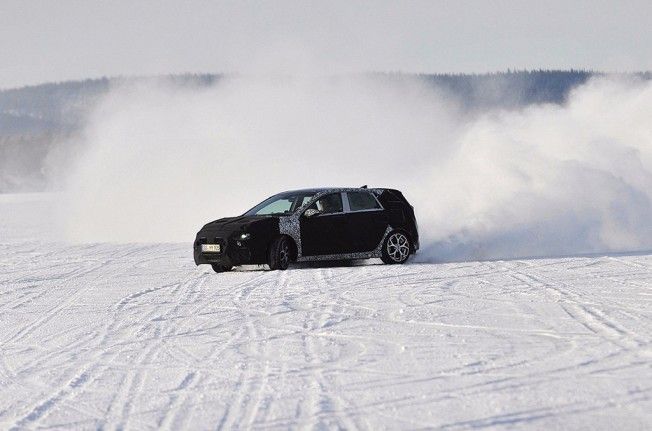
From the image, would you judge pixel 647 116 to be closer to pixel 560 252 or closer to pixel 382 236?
pixel 560 252

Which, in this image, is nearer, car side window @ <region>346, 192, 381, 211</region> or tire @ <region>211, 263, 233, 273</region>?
tire @ <region>211, 263, 233, 273</region>

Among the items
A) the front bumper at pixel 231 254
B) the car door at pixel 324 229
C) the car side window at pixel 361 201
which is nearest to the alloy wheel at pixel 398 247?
the car side window at pixel 361 201

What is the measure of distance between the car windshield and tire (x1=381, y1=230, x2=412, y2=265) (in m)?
1.42

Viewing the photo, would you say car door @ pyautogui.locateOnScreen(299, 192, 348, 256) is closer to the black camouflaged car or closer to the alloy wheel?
the black camouflaged car

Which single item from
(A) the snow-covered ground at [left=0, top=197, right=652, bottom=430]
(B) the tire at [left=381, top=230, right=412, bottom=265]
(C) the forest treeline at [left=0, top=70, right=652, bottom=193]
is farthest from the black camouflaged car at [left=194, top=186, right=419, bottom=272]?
(C) the forest treeline at [left=0, top=70, right=652, bottom=193]

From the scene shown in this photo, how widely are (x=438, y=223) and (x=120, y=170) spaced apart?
764 inches

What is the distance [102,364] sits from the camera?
8375 millimetres

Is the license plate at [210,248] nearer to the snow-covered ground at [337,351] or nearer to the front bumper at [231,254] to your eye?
the front bumper at [231,254]

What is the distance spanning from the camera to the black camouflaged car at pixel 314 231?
53.4 feet

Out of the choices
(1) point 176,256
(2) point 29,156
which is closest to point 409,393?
(1) point 176,256

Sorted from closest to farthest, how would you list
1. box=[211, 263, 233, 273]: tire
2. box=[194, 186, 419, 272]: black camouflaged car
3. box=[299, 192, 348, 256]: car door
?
box=[194, 186, 419, 272]: black camouflaged car → box=[299, 192, 348, 256]: car door → box=[211, 263, 233, 273]: tire

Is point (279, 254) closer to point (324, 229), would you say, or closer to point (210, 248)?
point (324, 229)

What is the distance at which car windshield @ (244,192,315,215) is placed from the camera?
56.1ft

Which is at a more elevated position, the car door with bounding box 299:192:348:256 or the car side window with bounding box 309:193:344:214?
the car side window with bounding box 309:193:344:214
